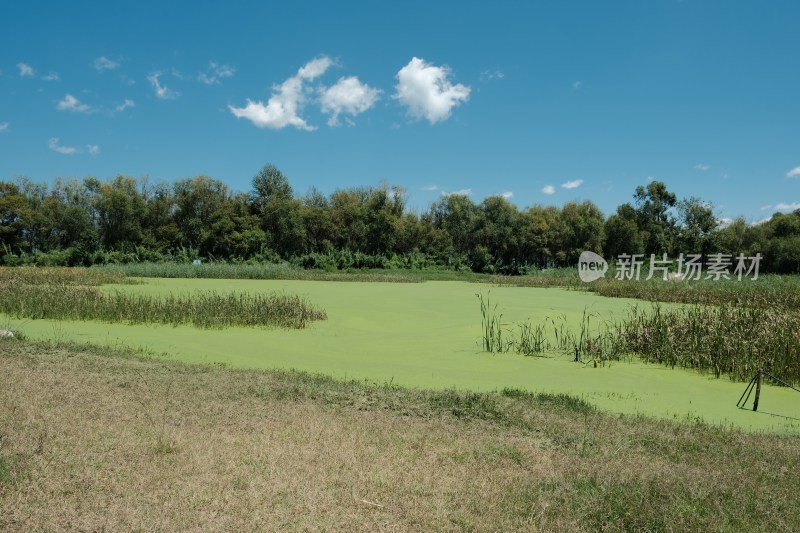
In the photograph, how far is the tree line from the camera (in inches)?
1235

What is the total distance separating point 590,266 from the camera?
28.6 metres

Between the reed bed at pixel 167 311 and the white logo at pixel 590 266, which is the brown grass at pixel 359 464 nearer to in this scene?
the reed bed at pixel 167 311

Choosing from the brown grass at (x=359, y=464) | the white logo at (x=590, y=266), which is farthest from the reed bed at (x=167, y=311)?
the white logo at (x=590, y=266)

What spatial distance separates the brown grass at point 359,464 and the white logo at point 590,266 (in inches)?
782

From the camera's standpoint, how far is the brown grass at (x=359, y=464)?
7.93 feet

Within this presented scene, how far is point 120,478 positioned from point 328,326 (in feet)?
20.0

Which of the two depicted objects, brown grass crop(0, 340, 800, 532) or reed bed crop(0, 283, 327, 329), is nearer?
brown grass crop(0, 340, 800, 532)

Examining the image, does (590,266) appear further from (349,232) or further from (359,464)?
(359,464)

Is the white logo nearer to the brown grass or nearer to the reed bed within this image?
the reed bed

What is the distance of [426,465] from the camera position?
9.65ft

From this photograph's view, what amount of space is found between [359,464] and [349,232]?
104 ft

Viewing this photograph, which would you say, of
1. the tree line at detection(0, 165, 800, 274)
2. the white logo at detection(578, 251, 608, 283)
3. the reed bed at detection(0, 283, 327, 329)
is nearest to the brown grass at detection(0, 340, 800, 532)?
the reed bed at detection(0, 283, 327, 329)

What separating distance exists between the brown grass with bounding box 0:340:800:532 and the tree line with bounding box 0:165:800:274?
25.7m

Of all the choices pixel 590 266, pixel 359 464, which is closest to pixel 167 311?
pixel 359 464
